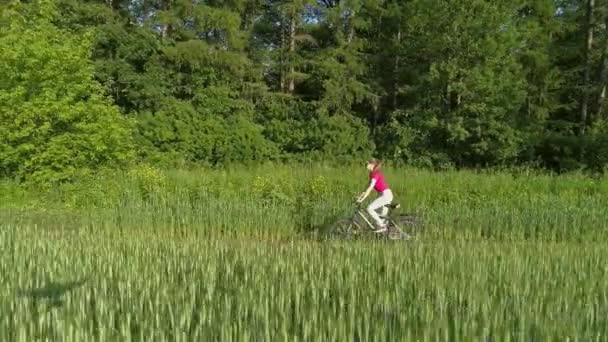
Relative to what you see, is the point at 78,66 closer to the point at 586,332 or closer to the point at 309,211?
the point at 309,211

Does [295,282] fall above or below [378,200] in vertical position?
below

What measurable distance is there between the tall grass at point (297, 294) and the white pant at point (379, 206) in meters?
3.08

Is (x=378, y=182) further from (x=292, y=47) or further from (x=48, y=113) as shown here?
(x=292, y=47)

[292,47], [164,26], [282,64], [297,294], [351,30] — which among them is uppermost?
[351,30]

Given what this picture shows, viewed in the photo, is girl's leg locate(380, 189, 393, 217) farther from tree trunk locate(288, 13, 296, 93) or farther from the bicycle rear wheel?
tree trunk locate(288, 13, 296, 93)

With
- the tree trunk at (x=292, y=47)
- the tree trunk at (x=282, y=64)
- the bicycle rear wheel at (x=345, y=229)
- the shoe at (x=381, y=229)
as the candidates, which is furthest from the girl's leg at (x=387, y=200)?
the tree trunk at (x=282, y=64)

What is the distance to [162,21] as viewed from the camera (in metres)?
23.7

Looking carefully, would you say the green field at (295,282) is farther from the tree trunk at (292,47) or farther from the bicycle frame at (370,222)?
the tree trunk at (292,47)

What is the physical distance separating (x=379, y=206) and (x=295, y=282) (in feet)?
18.3

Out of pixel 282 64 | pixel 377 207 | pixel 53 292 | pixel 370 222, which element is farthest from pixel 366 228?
pixel 282 64

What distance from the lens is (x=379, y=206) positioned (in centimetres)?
992

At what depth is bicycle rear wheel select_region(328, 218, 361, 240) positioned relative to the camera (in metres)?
9.77

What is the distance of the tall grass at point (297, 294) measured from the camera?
3307 millimetres

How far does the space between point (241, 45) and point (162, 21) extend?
3.51m
